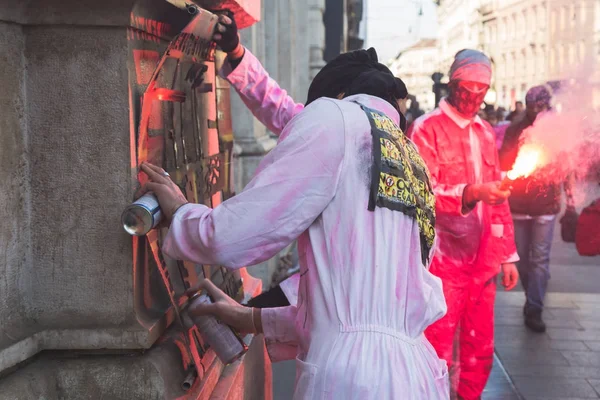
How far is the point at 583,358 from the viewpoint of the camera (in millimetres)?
6535

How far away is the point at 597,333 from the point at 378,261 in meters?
5.81

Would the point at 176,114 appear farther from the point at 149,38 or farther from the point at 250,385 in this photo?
the point at 250,385

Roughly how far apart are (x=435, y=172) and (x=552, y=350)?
276 centimetres

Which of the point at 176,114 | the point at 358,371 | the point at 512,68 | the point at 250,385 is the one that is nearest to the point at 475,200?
the point at 250,385

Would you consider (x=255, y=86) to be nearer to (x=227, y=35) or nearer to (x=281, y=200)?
(x=227, y=35)

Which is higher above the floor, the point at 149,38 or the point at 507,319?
the point at 149,38

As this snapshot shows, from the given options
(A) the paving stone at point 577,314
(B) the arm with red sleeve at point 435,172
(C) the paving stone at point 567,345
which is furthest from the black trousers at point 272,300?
(A) the paving stone at point 577,314

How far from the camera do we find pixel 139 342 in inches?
92.7

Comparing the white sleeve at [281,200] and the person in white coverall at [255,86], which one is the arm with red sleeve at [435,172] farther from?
the white sleeve at [281,200]

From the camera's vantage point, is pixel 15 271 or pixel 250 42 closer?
pixel 15 271

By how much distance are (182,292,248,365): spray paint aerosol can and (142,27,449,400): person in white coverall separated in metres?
0.31

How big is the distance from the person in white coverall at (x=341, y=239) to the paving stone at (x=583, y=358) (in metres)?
4.57

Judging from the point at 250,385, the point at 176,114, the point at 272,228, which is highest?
the point at 176,114

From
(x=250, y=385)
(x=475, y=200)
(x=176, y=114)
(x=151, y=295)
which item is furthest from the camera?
(x=475, y=200)
